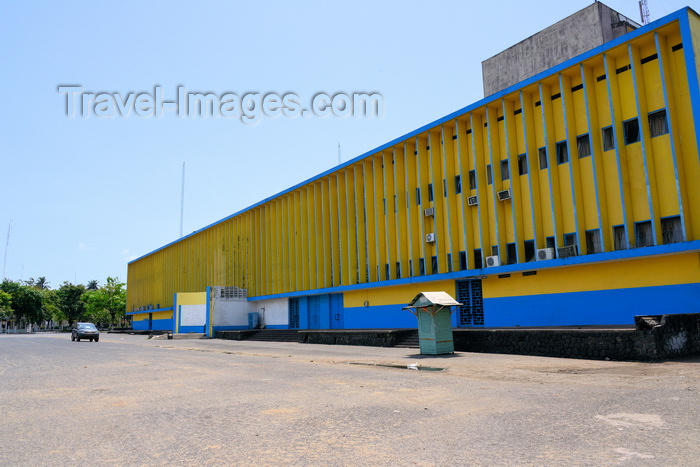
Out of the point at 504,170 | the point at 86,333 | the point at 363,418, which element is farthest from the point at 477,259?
the point at 86,333

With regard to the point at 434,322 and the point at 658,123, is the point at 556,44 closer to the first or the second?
the point at 658,123

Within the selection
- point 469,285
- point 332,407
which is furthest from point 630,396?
point 469,285

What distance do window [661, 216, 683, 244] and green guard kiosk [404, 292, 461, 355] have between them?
7888mm

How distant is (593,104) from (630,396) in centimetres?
1507

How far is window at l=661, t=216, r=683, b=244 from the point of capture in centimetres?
1716

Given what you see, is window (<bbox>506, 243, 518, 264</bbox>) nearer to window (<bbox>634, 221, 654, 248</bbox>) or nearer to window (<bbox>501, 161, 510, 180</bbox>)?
window (<bbox>501, 161, 510, 180</bbox>)

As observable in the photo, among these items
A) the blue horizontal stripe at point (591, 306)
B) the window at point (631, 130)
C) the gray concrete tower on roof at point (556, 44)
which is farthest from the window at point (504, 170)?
the gray concrete tower on roof at point (556, 44)

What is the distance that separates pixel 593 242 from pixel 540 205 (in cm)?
282

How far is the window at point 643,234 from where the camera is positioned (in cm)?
1794

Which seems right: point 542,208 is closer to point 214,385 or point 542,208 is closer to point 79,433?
point 214,385

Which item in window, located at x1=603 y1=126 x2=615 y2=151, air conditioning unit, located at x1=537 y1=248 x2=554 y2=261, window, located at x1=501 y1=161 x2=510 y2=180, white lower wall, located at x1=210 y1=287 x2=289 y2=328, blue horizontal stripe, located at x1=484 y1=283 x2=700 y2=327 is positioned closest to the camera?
blue horizontal stripe, located at x1=484 y1=283 x2=700 y2=327

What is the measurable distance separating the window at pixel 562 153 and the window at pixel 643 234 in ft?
13.6

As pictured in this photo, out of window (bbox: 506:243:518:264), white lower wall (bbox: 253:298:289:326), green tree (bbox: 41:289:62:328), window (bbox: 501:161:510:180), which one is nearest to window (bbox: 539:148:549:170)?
window (bbox: 501:161:510:180)

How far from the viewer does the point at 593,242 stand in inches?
781
